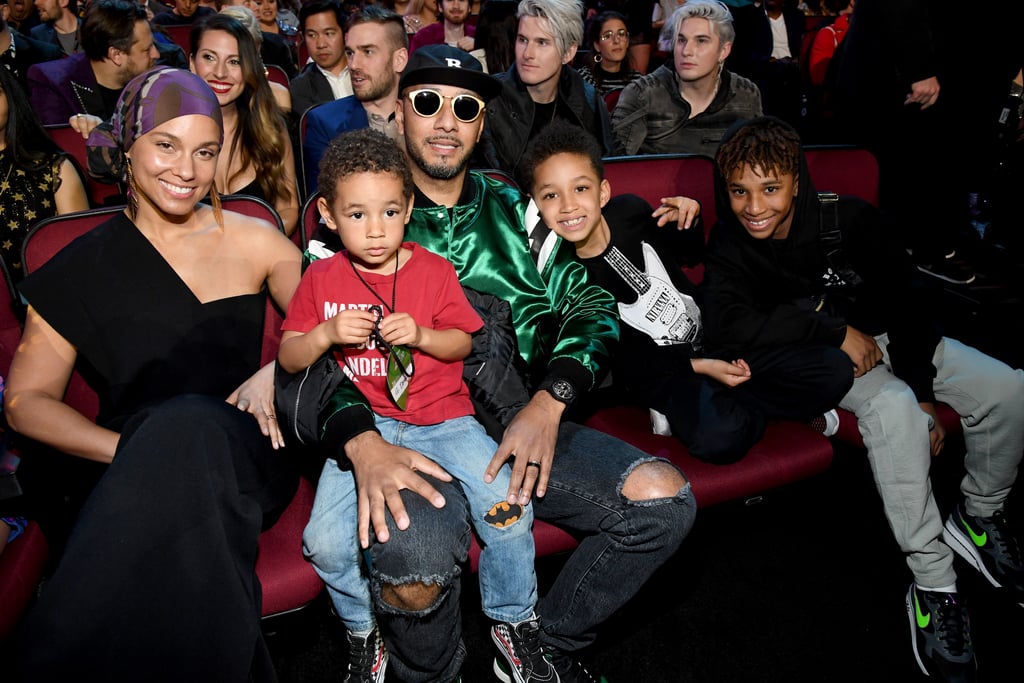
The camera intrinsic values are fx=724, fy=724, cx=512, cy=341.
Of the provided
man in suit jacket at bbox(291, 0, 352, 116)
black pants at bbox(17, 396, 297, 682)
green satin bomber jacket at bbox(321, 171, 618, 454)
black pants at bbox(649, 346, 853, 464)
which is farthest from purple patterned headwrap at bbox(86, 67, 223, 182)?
man in suit jacket at bbox(291, 0, 352, 116)

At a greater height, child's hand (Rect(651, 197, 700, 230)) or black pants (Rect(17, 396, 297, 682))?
child's hand (Rect(651, 197, 700, 230))

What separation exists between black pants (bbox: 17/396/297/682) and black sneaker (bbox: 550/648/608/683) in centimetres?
76

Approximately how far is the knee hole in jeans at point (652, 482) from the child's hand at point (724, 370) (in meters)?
0.48

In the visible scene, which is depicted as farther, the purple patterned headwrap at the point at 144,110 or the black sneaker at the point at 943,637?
the black sneaker at the point at 943,637

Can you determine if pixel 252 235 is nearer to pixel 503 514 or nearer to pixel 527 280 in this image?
pixel 527 280

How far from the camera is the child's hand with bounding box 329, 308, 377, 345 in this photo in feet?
5.34

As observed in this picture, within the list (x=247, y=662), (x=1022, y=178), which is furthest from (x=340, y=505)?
(x=1022, y=178)

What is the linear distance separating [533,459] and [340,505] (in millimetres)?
496

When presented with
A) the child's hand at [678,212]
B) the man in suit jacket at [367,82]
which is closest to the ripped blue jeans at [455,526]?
the child's hand at [678,212]

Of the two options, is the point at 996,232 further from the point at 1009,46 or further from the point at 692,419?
the point at 692,419

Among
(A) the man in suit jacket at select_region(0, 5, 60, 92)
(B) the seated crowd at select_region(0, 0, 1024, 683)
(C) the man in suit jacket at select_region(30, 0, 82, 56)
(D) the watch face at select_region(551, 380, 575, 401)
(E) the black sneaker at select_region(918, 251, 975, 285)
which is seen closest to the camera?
(B) the seated crowd at select_region(0, 0, 1024, 683)

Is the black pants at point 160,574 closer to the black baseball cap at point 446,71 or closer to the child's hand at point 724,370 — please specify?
the black baseball cap at point 446,71

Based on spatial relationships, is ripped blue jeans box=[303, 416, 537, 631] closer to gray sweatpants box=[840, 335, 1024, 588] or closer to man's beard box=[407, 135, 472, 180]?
man's beard box=[407, 135, 472, 180]

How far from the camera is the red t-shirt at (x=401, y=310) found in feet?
6.14
